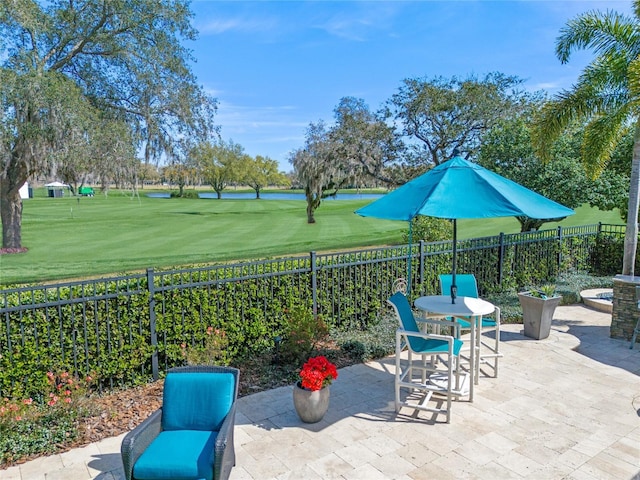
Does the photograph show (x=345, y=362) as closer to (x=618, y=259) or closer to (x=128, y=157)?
(x=618, y=259)

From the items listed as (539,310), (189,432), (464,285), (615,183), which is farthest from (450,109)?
(189,432)

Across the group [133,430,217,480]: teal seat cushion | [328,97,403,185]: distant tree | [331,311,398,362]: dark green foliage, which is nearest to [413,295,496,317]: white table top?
[331,311,398,362]: dark green foliage

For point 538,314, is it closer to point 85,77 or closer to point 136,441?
point 136,441

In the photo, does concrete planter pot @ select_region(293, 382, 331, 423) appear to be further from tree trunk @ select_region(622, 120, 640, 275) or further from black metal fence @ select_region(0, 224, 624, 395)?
tree trunk @ select_region(622, 120, 640, 275)

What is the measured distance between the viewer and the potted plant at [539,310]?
652 centimetres

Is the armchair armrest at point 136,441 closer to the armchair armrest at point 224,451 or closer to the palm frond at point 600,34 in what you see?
the armchair armrest at point 224,451

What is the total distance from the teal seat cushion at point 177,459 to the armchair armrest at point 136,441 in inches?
1.5

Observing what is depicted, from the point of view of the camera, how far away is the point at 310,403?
4.02 metres

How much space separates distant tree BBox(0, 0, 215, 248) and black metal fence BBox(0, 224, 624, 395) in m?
8.94

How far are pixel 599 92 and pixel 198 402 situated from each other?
959 cm

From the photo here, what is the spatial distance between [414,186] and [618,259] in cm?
913

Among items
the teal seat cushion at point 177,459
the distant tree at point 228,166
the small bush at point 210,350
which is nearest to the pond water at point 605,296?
the small bush at point 210,350

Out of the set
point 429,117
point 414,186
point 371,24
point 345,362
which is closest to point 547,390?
point 345,362

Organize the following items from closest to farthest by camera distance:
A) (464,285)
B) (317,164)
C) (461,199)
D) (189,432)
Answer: (189,432) → (461,199) → (464,285) → (317,164)
